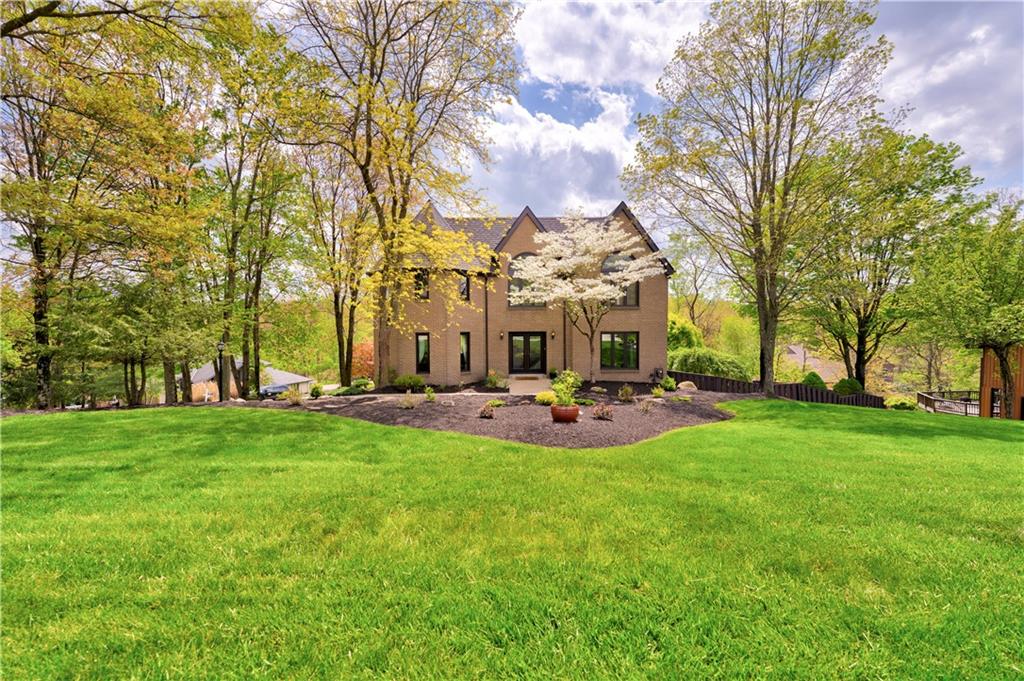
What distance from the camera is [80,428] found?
871 cm

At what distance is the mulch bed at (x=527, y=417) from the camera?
366 inches

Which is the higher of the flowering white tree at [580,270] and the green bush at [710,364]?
the flowering white tree at [580,270]

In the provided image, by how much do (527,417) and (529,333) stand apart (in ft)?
36.7

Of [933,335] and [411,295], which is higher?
[411,295]

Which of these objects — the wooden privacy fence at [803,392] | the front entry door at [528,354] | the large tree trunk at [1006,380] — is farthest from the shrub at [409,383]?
the large tree trunk at [1006,380]

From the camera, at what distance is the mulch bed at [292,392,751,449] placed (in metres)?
9.29

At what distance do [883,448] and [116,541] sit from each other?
12674 millimetres

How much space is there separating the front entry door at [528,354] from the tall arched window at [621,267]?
4.95 m

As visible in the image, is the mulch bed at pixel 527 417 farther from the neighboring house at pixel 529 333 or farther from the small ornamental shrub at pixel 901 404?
the small ornamental shrub at pixel 901 404

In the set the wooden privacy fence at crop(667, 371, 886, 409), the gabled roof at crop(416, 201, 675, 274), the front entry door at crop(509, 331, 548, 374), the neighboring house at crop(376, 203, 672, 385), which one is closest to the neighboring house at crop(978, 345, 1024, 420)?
the wooden privacy fence at crop(667, 371, 886, 409)

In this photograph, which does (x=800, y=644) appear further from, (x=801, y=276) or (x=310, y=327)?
(x=310, y=327)

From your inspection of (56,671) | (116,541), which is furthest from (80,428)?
(56,671)

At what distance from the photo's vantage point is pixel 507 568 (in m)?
3.46

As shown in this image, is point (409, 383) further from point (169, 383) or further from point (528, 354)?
point (169, 383)
